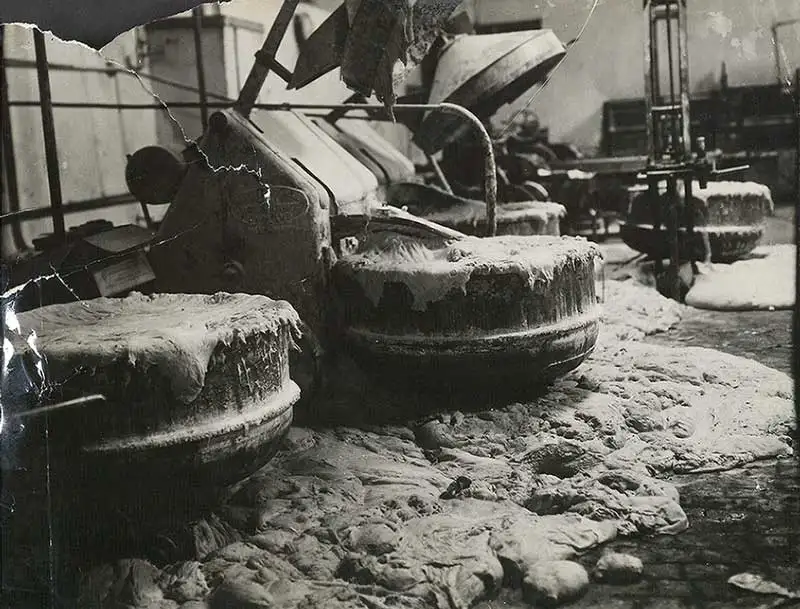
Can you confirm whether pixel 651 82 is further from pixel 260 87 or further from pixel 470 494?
pixel 470 494

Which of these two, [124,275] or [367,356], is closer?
[124,275]

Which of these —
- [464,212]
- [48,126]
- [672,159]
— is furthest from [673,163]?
[48,126]

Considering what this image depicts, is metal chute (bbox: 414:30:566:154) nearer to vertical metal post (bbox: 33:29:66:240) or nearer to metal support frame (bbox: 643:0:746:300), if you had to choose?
metal support frame (bbox: 643:0:746:300)

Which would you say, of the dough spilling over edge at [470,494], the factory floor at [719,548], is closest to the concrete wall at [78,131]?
the dough spilling over edge at [470,494]

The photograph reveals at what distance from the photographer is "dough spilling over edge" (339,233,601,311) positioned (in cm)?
468

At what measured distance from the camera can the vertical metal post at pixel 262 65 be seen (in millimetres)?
5293

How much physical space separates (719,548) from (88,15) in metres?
3.48

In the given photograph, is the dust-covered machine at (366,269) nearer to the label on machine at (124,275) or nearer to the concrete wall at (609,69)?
the label on machine at (124,275)

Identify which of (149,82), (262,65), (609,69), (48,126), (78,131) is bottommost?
(48,126)

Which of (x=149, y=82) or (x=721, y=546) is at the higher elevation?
(x=149, y=82)

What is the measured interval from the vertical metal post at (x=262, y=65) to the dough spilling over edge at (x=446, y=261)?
3.89 ft

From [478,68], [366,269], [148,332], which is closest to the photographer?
[148,332]

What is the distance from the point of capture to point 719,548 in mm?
3430

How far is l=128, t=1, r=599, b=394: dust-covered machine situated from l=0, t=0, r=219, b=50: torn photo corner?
112cm
